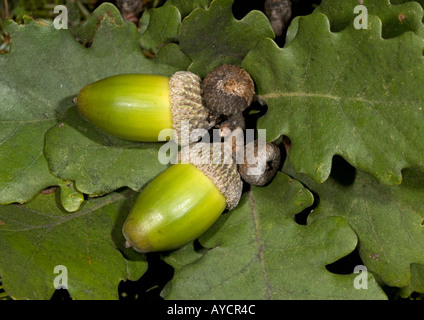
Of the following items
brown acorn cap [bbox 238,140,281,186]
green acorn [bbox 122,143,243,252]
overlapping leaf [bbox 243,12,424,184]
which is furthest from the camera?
brown acorn cap [bbox 238,140,281,186]

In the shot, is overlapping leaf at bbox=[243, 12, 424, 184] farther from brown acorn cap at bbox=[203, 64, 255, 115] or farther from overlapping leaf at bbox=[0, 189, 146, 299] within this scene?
overlapping leaf at bbox=[0, 189, 146, 299]

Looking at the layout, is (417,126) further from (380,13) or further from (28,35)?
(28,35)

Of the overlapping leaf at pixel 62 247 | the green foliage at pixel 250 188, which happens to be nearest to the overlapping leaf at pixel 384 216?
the green foliage at pixel 250 188

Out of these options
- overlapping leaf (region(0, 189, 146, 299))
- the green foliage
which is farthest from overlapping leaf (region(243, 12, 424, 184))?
overlapping leaf (region(0, 189, 146, 299))

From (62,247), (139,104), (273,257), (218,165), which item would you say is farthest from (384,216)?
(62,247)

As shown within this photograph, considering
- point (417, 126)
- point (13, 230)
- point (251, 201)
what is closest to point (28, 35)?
point (13, 230)

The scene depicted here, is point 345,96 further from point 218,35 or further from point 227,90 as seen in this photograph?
point 218,35
